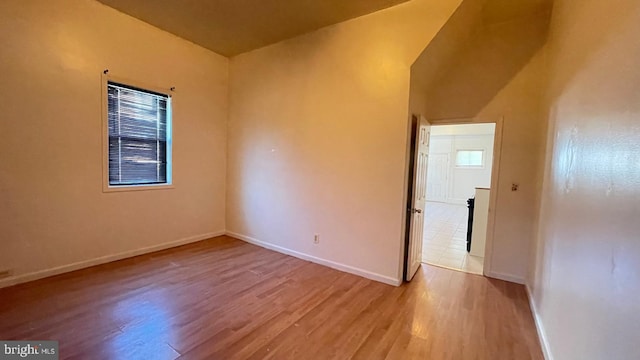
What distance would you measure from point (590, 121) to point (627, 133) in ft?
1.84

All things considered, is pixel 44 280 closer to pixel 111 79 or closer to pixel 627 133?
pixel 111 79

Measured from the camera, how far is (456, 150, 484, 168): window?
9897mm

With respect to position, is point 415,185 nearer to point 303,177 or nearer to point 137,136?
point 303,177

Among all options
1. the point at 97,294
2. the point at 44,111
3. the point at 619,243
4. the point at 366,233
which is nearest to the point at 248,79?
the point at 44,111

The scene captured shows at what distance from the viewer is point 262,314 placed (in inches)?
98.7

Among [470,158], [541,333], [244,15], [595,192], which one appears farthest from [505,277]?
[470,158]

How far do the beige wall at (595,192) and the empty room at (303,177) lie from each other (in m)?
0.02

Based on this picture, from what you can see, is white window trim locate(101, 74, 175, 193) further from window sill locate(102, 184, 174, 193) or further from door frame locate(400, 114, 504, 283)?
door frame locate(400, 114, 504, 283)

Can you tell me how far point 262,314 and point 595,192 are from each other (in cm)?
254

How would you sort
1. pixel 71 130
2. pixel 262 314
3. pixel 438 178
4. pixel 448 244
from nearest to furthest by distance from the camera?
pixel 262 314 < pixel 71 130 < pixel 448 244 < pixel 438 178

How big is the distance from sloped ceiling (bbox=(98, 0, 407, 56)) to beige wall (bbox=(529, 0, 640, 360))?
6.48ft

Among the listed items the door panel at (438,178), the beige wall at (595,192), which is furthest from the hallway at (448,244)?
the door panel at (438,178)

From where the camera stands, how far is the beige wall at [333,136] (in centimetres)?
314

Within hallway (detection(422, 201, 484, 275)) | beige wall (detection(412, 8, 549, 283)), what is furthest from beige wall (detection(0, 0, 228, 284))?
hallway (detection(422, 201, 484, 275))
